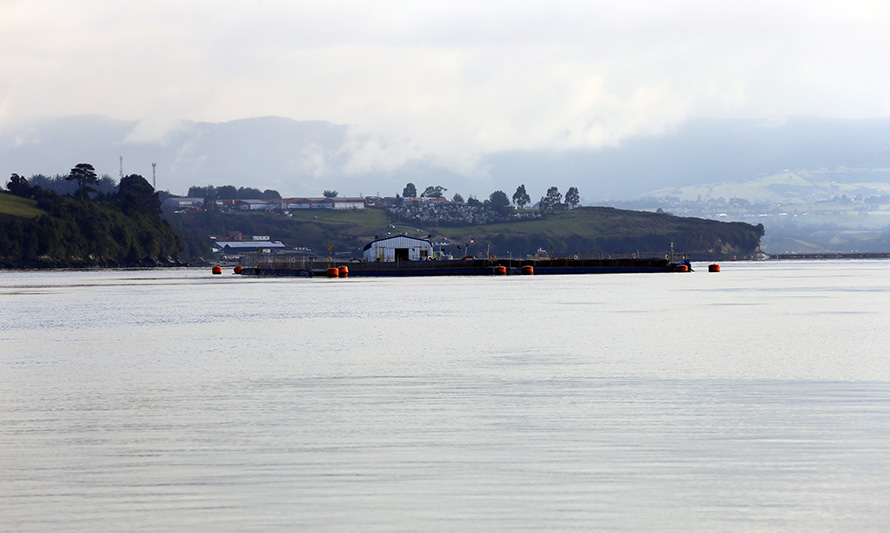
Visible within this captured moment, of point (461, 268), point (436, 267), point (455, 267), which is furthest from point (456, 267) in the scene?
point (436, 267)

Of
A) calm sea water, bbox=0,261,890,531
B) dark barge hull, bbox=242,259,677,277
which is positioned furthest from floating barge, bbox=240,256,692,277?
calm sea water, bbox=0,261,890,531

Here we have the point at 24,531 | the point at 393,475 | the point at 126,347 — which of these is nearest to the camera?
the point at 24,531

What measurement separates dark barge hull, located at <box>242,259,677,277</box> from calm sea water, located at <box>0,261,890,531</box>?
127756 millimetres

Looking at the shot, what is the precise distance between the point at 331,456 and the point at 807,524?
8.43 meters

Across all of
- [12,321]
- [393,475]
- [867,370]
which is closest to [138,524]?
[393,475]

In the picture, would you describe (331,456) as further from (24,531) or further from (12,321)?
(12,321)

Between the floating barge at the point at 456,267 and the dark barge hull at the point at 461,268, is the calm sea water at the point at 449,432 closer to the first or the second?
the floating barge at the point at 456,267

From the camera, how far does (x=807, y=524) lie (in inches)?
543

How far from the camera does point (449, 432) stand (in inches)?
833

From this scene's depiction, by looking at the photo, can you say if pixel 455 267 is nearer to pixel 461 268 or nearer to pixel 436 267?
pixel 461 268

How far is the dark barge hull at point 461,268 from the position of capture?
576 ft

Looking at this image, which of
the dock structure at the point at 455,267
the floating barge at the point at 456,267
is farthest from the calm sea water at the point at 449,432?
the dock structure at the point at 455,267

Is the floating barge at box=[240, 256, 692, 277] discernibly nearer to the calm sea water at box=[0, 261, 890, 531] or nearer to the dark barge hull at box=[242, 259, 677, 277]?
the dark barge hull at box=[242, 259, 677, 277]

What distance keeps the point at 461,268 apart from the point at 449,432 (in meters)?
159
